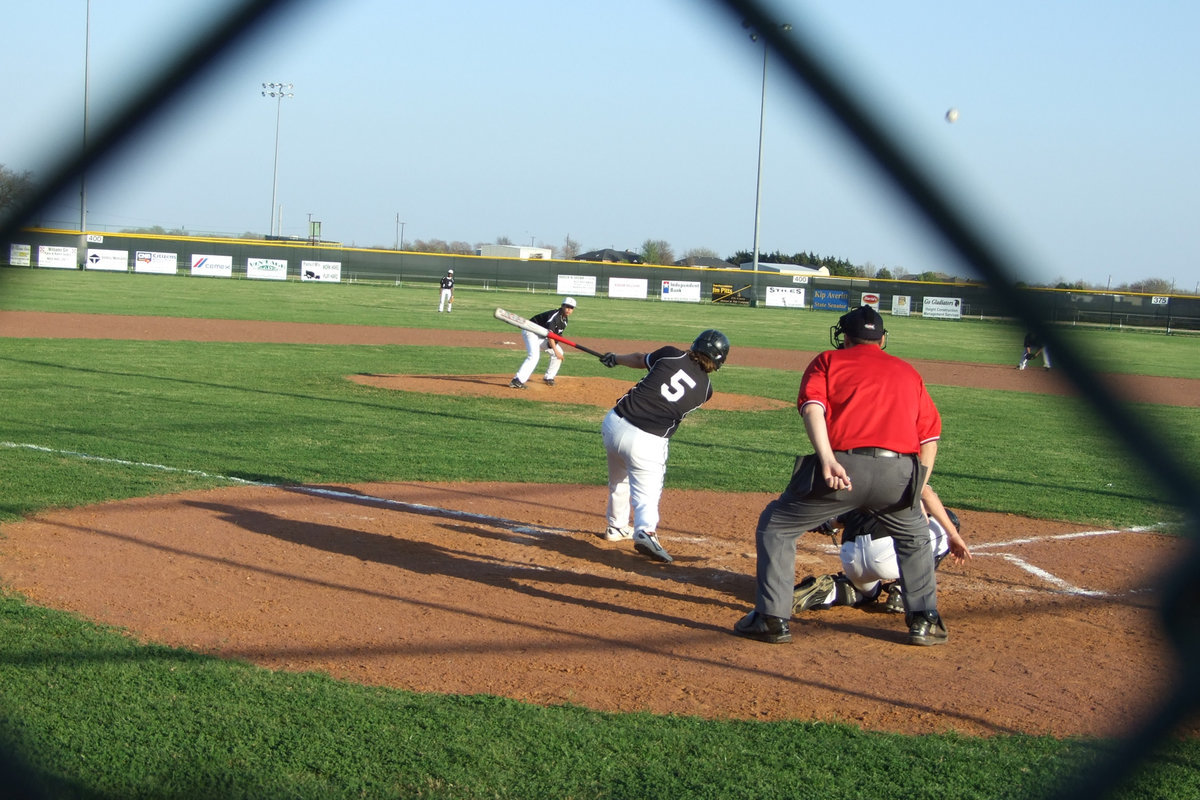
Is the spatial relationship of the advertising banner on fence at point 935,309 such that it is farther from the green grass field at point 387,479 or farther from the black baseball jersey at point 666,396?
the black baseball jersey at point 666,396

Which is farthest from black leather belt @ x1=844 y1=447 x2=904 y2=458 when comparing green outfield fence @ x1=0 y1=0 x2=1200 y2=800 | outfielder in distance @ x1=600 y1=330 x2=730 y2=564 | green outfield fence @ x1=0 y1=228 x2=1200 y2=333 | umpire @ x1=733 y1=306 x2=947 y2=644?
green outfield fence @ x1=0 y1=228 x2=1200 y2=333

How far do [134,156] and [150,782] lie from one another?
125 inches

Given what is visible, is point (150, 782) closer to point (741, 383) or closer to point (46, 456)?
point (46, 456)

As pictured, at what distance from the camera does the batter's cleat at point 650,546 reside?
758cm

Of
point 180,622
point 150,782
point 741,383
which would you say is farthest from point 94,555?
point 741,383

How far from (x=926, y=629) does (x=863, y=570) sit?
2.29 ft

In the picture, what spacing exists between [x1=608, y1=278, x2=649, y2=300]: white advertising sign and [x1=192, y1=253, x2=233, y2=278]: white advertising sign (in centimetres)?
1929

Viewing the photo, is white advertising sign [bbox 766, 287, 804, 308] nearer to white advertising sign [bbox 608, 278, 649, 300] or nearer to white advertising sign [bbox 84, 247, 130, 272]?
white advertising sign [bbox 608, 278, 649, 300]

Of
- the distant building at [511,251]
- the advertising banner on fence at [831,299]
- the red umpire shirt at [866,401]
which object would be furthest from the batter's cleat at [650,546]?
the distant building at [511,251]

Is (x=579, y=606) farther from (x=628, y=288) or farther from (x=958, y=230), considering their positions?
(x=628, y=288)

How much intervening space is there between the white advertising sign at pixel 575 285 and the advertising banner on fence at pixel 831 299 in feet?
38.0

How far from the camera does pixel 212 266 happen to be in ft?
180

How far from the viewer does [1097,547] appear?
28.0 feet

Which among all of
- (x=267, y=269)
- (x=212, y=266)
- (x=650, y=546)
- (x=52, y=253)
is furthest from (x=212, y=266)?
(x=52, y=253)
